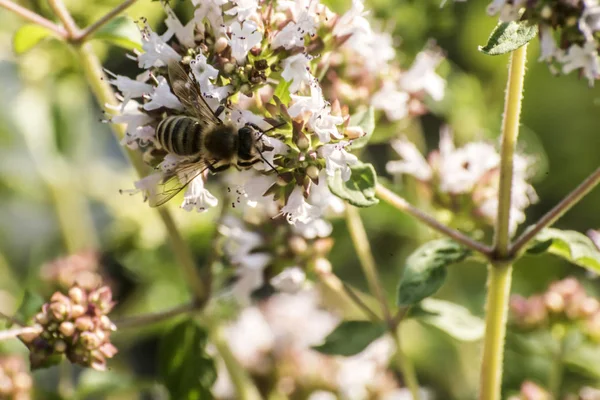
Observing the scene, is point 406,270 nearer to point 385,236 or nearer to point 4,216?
point 385,236

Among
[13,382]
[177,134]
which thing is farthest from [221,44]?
[13,382]

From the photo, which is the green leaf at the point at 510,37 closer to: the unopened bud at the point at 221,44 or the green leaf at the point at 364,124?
the green leaf at the point at 364,124

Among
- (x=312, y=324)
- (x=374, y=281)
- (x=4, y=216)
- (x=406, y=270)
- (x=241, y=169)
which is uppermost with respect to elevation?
(x=241, y=169)

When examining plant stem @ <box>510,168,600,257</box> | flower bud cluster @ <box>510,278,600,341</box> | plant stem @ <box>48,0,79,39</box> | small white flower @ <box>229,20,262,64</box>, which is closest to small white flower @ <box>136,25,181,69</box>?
small white flower @ <box>229,20,262,64</box>

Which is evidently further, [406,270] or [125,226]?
[125,226]

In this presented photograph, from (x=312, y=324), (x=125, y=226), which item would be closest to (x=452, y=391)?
(x=312, y=324)

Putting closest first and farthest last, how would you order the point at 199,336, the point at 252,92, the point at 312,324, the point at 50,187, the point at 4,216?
the point at 252,92
the point at 199,336
the point at 312,324
the point at 50,187
the point at 4,216
